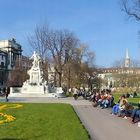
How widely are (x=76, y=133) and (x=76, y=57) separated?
75.5 metres

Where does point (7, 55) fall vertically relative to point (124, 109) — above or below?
above

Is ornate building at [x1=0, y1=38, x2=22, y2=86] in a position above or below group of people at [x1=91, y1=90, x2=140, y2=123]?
above

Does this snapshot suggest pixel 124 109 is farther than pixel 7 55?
No

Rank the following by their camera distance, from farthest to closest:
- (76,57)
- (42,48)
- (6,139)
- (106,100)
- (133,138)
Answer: (76,57)
(42,48)
(106,100)
(133,138)
(6,139)

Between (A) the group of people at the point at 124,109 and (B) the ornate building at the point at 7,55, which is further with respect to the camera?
(B) the ornate building at the point at 7,55

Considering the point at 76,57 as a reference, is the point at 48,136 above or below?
below

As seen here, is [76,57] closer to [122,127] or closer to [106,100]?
[106,100]

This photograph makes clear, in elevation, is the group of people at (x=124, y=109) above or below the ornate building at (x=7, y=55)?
below

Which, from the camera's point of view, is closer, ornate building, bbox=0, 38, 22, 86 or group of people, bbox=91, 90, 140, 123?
group of people, bbox=91, 90, 140, 123

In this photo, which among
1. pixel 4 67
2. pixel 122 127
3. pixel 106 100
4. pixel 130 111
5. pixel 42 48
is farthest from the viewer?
pixel 4 67

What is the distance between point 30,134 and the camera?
16688 millimetres

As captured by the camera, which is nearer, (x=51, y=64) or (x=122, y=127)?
(x=122, y=127)

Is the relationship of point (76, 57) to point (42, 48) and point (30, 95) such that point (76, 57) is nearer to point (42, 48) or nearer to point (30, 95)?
point (42, 48)

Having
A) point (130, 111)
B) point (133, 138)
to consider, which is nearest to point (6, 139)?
point (133, 138)
